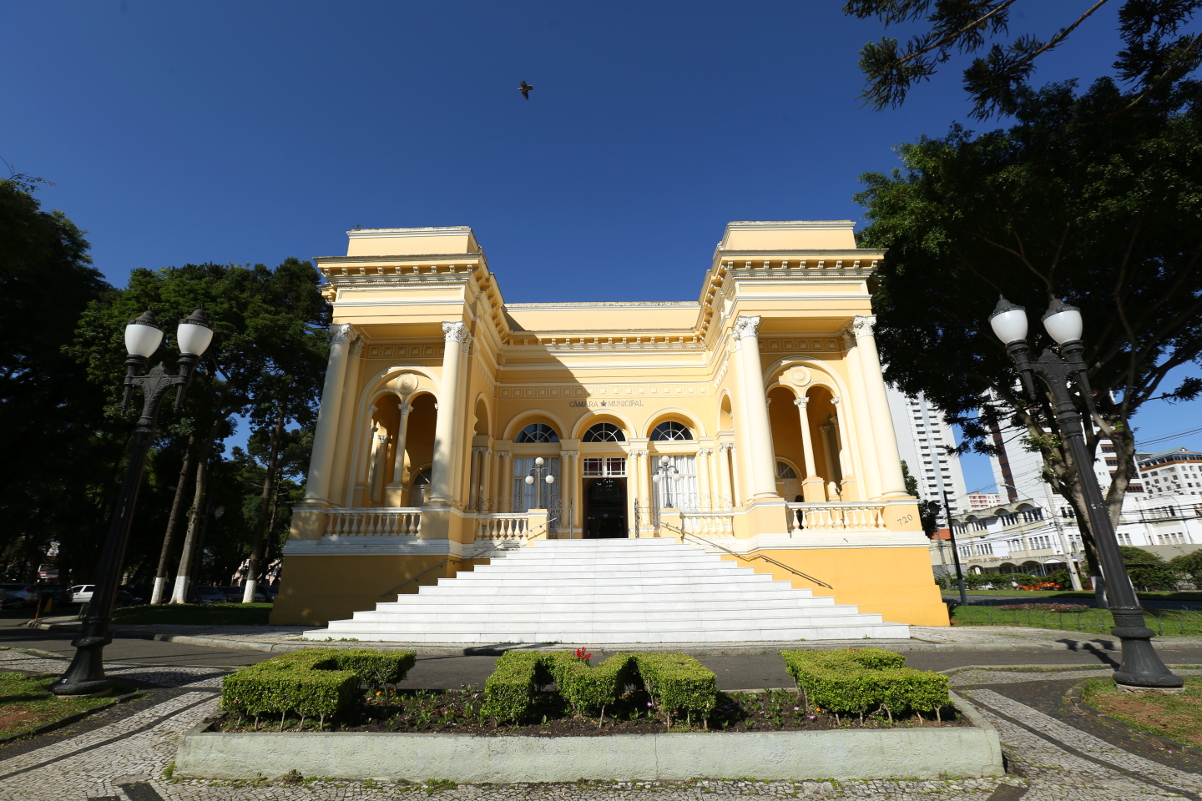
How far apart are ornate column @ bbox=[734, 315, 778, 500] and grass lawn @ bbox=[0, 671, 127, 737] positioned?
469 inches

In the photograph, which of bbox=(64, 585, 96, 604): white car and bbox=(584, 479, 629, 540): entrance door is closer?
bbox=(584, 479, 629, 540): entrance door

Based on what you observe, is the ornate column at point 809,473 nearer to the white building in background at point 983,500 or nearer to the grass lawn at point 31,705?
the grass lawn at point 31,705

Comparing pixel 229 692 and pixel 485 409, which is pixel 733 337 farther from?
pixel 229 692

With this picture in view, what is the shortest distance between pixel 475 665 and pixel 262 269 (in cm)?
2265

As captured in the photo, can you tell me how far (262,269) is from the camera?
24.1m

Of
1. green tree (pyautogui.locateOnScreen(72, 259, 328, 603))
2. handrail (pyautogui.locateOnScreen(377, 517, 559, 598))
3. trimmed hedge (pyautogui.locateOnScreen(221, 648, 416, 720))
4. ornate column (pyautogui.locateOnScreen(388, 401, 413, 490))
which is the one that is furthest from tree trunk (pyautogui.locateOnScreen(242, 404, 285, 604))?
trimmed hedge (pyautogui.locateOnScreen(221, 648, 416, 720))

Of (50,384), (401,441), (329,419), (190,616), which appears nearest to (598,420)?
(401,441)

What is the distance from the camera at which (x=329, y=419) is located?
47.4ft

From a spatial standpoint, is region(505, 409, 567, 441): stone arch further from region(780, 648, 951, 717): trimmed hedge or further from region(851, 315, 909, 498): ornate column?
region(780, 648, 951, 717): trimmed hedge

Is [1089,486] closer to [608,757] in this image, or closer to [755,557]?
[608,757]

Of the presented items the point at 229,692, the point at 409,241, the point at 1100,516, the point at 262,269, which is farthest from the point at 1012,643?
the point at 262,269

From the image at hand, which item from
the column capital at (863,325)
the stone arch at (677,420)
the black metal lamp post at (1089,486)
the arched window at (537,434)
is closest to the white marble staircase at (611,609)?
the black metal lamp post at (1089,486)

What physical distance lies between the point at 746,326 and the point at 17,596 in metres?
32.9

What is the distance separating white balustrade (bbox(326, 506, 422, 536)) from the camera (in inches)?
537
